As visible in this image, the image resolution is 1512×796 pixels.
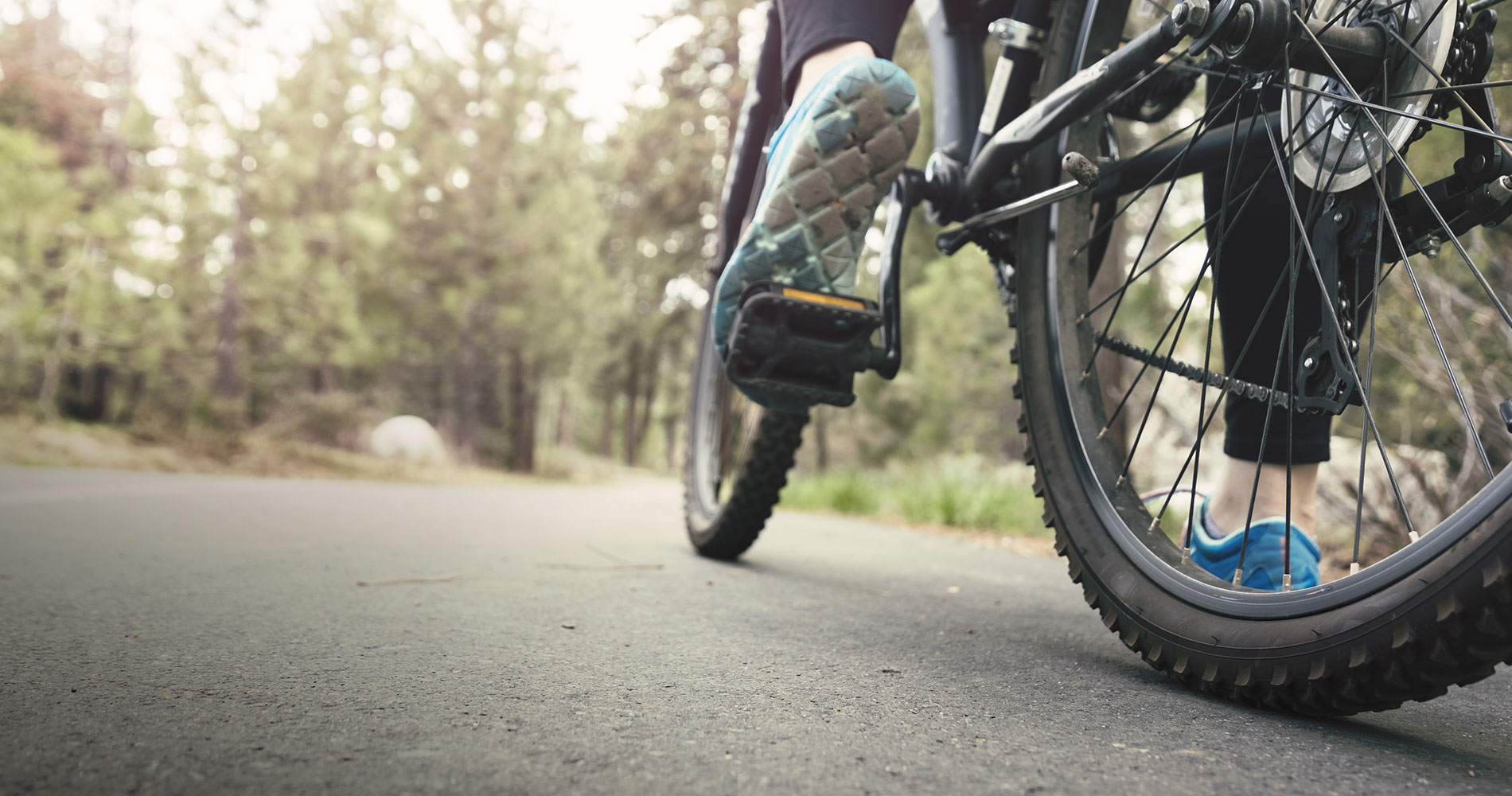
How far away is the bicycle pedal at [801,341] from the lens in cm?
163

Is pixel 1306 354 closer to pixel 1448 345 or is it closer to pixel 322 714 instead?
pixel 322 714

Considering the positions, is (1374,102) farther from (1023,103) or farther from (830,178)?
(830,178)

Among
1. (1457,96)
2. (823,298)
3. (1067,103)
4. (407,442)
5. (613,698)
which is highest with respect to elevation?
(1067,103)

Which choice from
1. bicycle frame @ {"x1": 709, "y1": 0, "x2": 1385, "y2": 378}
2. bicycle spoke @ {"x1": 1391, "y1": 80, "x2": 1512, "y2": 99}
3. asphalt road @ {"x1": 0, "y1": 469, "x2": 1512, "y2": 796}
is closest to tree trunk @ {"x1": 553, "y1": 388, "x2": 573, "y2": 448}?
asphalt road @ {"x1": 0, "y1": 469, "x2": 1512, "y2": 796}

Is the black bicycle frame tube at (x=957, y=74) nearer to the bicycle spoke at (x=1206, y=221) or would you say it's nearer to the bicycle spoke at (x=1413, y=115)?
the bicycle spoke at (x=1206, y=221)

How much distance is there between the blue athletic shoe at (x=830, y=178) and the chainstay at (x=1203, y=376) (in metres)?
0.49

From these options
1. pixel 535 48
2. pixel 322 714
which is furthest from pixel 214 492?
pixel 535 48

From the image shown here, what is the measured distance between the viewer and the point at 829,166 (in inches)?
63.9

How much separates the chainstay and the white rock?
50.7 feet

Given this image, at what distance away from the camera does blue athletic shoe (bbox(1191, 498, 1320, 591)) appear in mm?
1293

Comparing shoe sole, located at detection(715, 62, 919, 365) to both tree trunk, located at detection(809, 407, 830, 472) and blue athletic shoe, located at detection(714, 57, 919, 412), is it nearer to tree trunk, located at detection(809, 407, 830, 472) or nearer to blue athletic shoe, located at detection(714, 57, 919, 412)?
blue athletic shoe, located at detection(714, 57, 919, 412)

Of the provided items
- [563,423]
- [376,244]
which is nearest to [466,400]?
[376,244]

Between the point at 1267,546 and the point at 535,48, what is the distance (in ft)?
61.0

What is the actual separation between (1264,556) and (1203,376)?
30cm
